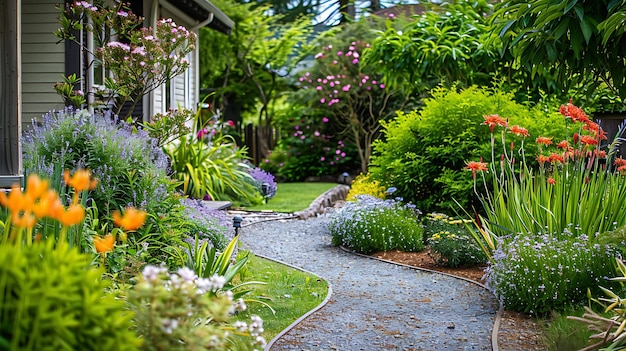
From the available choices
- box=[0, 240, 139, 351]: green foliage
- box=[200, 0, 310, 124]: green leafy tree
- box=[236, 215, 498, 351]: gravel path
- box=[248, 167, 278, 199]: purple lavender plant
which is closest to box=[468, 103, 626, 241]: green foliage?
box=[236, 215, 498, 351]: gravel path

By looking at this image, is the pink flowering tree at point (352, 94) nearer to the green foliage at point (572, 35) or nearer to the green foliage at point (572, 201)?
the green foliage at point (572, 201)

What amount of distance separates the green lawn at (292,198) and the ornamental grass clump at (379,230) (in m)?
3.23

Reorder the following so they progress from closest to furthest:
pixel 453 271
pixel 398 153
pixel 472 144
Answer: pixel 453 271 → pixel 472 144 → pixel 398 153

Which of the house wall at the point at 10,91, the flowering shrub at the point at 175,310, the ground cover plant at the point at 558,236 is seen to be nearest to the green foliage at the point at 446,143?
the ground cover plant at the point at 558,236

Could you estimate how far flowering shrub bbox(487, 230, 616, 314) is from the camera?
479 cm

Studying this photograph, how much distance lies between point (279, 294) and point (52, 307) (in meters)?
4.04

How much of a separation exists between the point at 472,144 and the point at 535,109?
1.15 metres

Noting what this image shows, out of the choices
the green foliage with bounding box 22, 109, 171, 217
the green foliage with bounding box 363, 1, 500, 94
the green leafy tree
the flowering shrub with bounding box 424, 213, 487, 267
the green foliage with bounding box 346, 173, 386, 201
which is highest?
the green leafy tree

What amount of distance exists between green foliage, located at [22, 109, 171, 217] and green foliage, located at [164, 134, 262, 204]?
182 inches

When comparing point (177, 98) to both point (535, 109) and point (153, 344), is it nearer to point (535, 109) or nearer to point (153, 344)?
point (535, 109)

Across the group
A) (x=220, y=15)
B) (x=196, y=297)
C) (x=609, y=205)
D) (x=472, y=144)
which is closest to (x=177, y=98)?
(x=220, y=15)

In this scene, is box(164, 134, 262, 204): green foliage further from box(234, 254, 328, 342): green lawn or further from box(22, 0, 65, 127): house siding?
box(234, 254, 328, 342): green lawn

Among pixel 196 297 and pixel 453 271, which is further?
pixel 453 271

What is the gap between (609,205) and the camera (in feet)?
17.4
